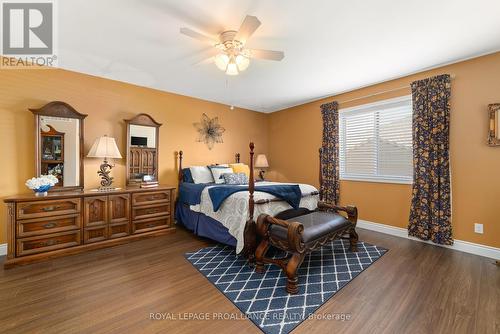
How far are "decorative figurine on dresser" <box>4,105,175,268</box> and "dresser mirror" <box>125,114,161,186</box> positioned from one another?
1.61 ft

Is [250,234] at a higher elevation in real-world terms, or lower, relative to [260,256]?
higher

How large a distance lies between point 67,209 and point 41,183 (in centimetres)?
42

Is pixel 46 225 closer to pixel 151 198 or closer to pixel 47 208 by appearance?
pixel 47 208

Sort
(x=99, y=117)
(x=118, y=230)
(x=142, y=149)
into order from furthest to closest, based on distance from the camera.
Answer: (x=142, y=149), (x=99, y=117), (x=118, y=230)

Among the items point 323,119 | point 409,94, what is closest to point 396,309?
point 409,94

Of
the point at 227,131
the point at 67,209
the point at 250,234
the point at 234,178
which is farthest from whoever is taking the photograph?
the point at 227,131

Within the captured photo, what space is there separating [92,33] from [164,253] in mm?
2614

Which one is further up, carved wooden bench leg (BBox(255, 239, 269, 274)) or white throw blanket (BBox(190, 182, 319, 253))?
white throw blanket (BBox(190, 182, 319, 253))

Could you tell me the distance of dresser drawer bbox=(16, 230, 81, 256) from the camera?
244 centimetres

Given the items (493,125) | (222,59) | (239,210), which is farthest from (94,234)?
(493,125)

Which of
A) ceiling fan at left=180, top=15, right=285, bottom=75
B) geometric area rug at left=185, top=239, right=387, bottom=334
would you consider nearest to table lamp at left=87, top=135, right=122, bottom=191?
geometric area rug at left=185, top=239, right=387, bottom=334

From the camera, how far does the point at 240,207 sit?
2604 millimetres

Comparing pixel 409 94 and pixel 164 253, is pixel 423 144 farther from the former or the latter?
pixel 164 253

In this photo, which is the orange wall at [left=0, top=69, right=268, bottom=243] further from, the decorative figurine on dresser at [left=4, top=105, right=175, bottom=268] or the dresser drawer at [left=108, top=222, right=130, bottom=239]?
the dresser drawer at [left=108, top=222, right=130, bottom=239]
